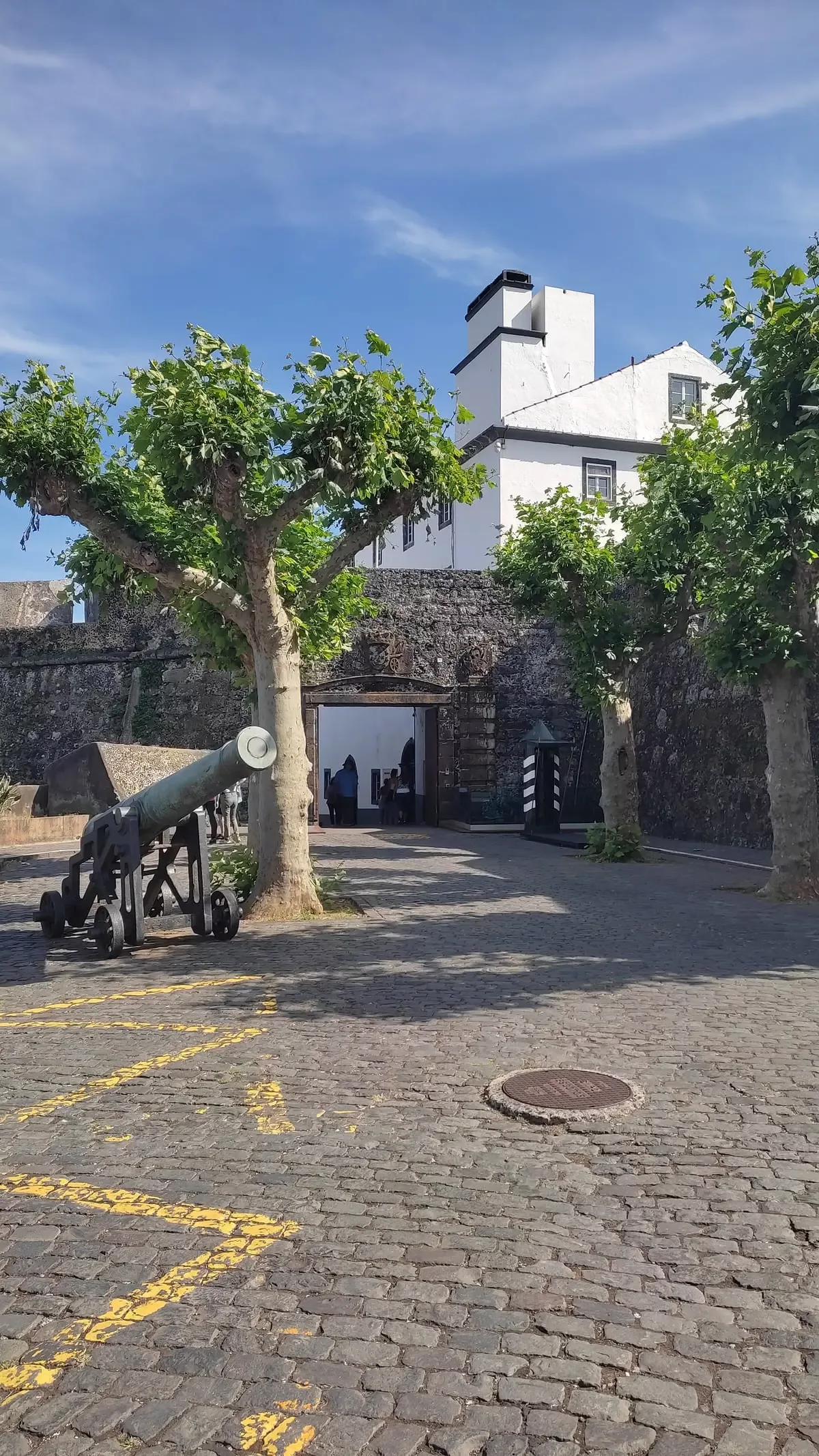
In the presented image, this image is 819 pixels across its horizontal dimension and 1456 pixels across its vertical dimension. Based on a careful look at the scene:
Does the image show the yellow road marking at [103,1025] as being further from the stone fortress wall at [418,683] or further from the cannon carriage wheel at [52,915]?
the stone fortress wall at [418,683]

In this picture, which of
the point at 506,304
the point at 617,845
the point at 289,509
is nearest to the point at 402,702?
the point at 617,845

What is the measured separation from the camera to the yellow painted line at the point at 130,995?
22.9ft

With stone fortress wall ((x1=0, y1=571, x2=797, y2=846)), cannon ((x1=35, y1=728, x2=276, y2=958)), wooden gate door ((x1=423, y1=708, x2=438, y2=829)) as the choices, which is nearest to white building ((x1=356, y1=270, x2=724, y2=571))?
stone fortress wall ((x1=0, y1=571, x2=797, y2=846))

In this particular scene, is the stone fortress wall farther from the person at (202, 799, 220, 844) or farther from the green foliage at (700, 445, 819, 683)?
the green foliage at (700, 445, 819, 683)

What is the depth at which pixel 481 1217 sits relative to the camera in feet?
12.2

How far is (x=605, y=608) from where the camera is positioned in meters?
17.5

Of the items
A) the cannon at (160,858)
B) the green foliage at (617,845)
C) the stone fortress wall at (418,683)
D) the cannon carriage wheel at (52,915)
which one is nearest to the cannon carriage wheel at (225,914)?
the cannon at (160,858)

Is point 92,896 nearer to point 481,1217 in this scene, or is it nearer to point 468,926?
point 468,926

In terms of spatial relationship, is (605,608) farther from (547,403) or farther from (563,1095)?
(547,403)

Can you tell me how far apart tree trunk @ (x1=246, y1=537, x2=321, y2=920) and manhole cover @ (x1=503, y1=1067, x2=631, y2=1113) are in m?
5.80

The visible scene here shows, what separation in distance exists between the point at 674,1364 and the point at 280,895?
8.35m

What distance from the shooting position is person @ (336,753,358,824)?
2716 cm

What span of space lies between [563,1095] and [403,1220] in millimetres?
1472

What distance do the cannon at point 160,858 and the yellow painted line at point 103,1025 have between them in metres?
2.08
